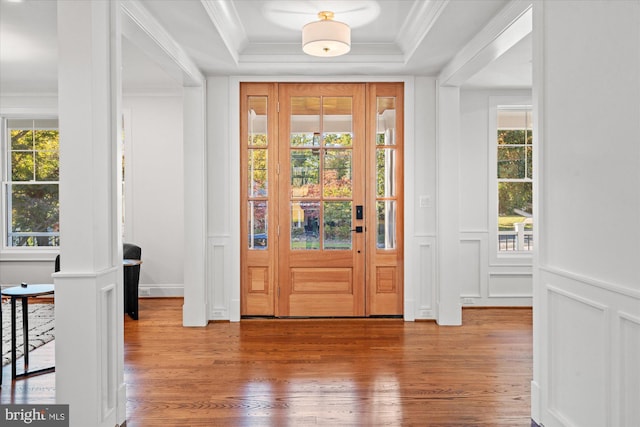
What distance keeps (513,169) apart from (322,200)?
239 cm

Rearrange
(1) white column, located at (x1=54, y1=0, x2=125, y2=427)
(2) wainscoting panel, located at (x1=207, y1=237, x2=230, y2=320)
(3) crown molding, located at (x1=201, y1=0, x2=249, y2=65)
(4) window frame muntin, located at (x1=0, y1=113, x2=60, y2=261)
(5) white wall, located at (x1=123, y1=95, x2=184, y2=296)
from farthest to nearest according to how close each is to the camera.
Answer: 1. (4) window frame muntin, located at (x1=0, y1=113, x2=60, y2=261)
2. (5) white wall, located at (x1=123, y1=95, x2=184, y2=296)
3. (2) wainscoting panel, located at (x1=207, y1=237, x2=230, y2=320)
4. (3) crown molding, located at (x1=201, y1=0, x2=249, y2=65)
5. (1) white column, located at (x1=54, y1=0, x2=125, y2=427)

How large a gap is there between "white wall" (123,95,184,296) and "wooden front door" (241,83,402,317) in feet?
4.66

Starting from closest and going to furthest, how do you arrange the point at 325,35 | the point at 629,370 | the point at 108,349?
the point at 629,370 → the point at 108,349 → the point at 325,35

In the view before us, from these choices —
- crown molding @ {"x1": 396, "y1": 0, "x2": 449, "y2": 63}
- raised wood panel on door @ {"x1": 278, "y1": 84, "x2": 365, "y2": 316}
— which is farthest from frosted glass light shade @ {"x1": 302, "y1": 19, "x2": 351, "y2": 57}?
raised wood panel on door @ {"x1": 278, "y1": 84, "x2": 365, "y2": 316}

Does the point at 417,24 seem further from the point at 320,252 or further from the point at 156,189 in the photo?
the point at 156,189

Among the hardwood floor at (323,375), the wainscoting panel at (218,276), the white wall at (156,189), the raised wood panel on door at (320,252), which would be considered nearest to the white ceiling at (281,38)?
the raised wood panel on door at (320,252)

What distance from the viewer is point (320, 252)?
15.6 feet

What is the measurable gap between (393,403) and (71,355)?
1807mm

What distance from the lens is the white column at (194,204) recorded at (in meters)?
4.48

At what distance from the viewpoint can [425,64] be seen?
430 cm

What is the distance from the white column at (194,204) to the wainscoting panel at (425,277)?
2.17 m

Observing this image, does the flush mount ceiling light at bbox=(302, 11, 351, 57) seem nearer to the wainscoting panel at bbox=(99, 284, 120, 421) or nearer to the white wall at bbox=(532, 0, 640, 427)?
the white wall at bbox=(532, 0, 640, 427)

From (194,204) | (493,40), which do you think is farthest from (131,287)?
(493,40)

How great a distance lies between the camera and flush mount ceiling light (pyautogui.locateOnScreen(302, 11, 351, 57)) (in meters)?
3.45
